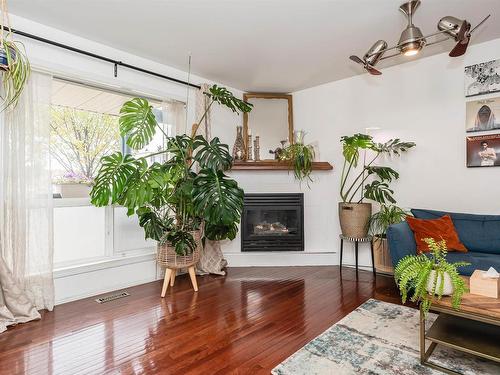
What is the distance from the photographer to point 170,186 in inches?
127

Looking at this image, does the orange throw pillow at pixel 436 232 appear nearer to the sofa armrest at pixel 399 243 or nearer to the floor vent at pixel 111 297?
the sofa armrest at pixel 399 243

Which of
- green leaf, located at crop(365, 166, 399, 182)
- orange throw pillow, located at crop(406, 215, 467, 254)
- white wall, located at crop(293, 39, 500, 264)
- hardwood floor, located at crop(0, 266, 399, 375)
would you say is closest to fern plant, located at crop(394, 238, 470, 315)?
hardwood floor, located at crop(0, 266, 399, 375)

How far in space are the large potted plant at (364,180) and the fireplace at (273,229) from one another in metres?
0.62

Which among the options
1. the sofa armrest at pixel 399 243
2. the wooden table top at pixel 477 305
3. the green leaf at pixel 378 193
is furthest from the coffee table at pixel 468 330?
the green leaf at pixel 378 193

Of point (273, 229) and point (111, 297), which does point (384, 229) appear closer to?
point (273, 229)

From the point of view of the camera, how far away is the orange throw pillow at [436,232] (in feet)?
9.20

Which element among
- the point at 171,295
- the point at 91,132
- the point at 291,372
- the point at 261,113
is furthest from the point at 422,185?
the point at 91,132

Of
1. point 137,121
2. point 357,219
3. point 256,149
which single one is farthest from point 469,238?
point 137,121

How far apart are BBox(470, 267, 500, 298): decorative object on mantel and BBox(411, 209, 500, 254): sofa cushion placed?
1.28 meters

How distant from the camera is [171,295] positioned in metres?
2.95

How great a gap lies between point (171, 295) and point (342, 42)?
3.05 m

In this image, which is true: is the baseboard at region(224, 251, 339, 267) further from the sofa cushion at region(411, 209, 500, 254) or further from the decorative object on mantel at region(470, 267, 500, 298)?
the decorative object on mantel at region(470, 267, 500, 298)

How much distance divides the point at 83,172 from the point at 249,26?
220 centimetres

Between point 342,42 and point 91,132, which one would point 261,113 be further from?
point 91,132
